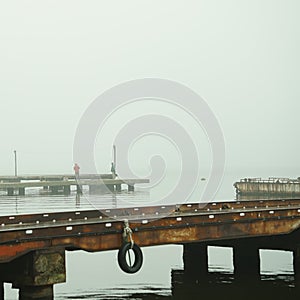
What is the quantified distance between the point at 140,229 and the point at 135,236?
0.91 feet

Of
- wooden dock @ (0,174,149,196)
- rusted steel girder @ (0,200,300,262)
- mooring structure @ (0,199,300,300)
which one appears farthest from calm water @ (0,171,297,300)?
wooden dock @ (0,174,149,196)

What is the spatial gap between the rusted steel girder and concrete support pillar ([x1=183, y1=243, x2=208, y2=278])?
1.98 metres

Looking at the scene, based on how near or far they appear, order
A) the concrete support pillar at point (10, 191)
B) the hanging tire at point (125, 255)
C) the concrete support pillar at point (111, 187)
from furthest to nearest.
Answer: the concrete support pillar at point (111, 187), the concrete support pillar at point (10, 191), the hanging tire at point (125, 255)

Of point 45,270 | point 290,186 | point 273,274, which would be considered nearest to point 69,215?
point 45,270

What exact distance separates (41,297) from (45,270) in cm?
79

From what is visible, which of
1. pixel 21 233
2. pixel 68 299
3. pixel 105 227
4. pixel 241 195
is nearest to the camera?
pixel 21 233

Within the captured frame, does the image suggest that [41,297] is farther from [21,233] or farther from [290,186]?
[290,186]

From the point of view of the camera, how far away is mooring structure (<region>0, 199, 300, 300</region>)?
18.6 meters

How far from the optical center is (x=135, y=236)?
20.9 meters

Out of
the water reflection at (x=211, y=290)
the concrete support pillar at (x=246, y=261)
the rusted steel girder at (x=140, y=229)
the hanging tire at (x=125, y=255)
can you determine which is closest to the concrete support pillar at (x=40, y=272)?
the rusted steel girder at (x=140, y=229)

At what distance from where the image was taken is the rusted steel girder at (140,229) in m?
18.5

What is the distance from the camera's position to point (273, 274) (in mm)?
28703

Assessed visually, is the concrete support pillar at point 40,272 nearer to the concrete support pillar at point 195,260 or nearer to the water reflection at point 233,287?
the water reflection at point 233,287

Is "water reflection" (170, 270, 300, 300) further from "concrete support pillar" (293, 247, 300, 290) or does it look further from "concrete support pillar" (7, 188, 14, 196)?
"concrete support pillar" (7, 188, 14, 196)
